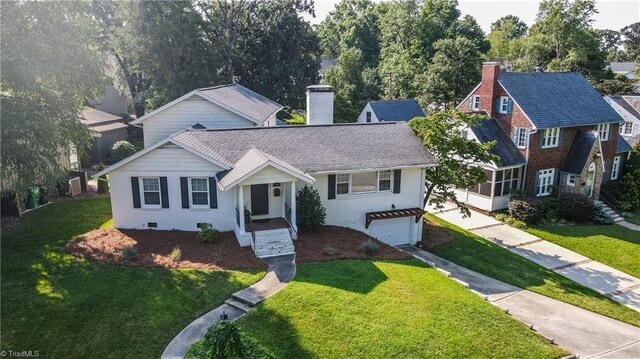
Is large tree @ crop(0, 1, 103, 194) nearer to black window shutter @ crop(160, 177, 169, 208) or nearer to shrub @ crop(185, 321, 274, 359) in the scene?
black window shutter @ crop(160, 177, 169, 208)

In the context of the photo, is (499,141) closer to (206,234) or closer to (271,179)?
(271,179)

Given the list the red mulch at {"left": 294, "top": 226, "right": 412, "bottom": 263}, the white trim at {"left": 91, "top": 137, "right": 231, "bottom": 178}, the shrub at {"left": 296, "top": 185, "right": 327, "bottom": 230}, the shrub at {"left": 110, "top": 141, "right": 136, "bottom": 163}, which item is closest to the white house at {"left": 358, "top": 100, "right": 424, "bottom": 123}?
the shrub at {"left": 110, "top": 141, "right": 136, "bottom": 163}

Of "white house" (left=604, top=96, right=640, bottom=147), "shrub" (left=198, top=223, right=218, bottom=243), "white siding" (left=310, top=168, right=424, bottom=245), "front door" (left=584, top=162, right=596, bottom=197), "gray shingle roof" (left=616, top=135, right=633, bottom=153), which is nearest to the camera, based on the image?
"shrub" (left=198, top=223, right=218, bottom=243)

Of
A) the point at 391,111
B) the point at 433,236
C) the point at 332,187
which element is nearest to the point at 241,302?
the point at 332,187

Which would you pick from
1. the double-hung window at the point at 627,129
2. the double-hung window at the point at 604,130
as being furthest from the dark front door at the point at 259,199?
the double-hung window at the point at 627,129

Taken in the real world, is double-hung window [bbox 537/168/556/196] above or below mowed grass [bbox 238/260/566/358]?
above
